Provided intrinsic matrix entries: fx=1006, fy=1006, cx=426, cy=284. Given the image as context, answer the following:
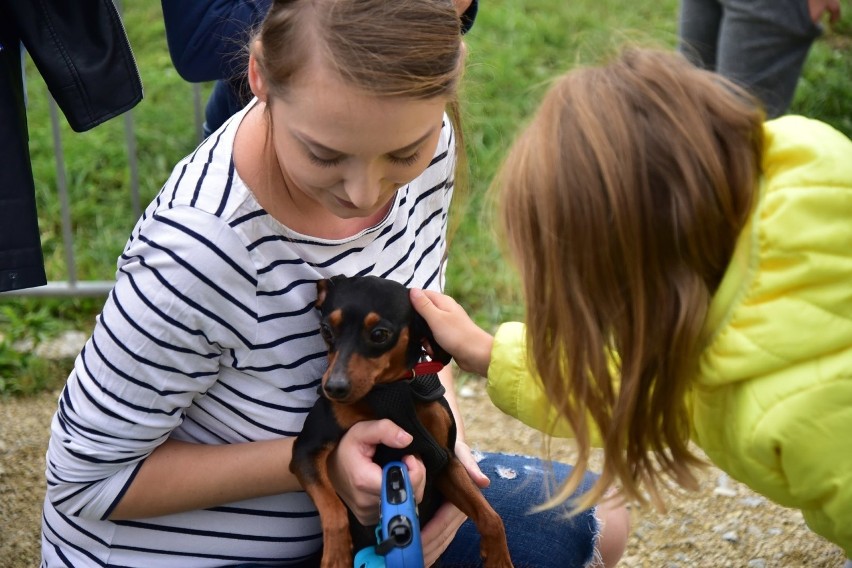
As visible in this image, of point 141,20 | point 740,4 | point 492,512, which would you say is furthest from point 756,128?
point 141,20

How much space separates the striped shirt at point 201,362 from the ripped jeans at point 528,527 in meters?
0.33

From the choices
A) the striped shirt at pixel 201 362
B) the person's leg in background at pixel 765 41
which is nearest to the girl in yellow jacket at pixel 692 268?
the striped shirt at pixel 201 362

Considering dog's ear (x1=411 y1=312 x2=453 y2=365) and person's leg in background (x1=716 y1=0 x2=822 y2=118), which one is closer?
dog's ear (x1=411 y1=312 x2=453 y2=365)

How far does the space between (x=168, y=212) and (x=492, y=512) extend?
31.3 inches

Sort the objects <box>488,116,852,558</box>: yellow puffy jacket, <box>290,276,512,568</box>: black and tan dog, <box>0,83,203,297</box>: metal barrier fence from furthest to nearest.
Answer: <box>0,83,203,297</box>: metal barrier fence < <box>290,276,512,568</box>: black and tan dog < <box>488,116,852,558</box>: yellow puffy jacket

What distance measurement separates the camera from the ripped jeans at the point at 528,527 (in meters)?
2.06

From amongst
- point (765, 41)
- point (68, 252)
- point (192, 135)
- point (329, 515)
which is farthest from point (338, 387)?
point (192, 135)

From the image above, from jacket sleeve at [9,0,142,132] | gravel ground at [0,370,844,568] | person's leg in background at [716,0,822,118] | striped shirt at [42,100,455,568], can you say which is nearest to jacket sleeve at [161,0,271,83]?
jacket sleeve at [9,0,142,132]

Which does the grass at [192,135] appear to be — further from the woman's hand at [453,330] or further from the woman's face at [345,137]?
Result: the woman's face at [345,137]

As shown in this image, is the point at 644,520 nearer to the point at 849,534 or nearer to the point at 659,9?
the point at 849,534

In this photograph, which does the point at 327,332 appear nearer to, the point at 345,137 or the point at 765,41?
the point at 345,137

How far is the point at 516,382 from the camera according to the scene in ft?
5.85

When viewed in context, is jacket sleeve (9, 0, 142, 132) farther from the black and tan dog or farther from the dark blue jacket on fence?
the black and tan dog

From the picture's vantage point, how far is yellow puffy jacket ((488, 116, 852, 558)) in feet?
4.61
